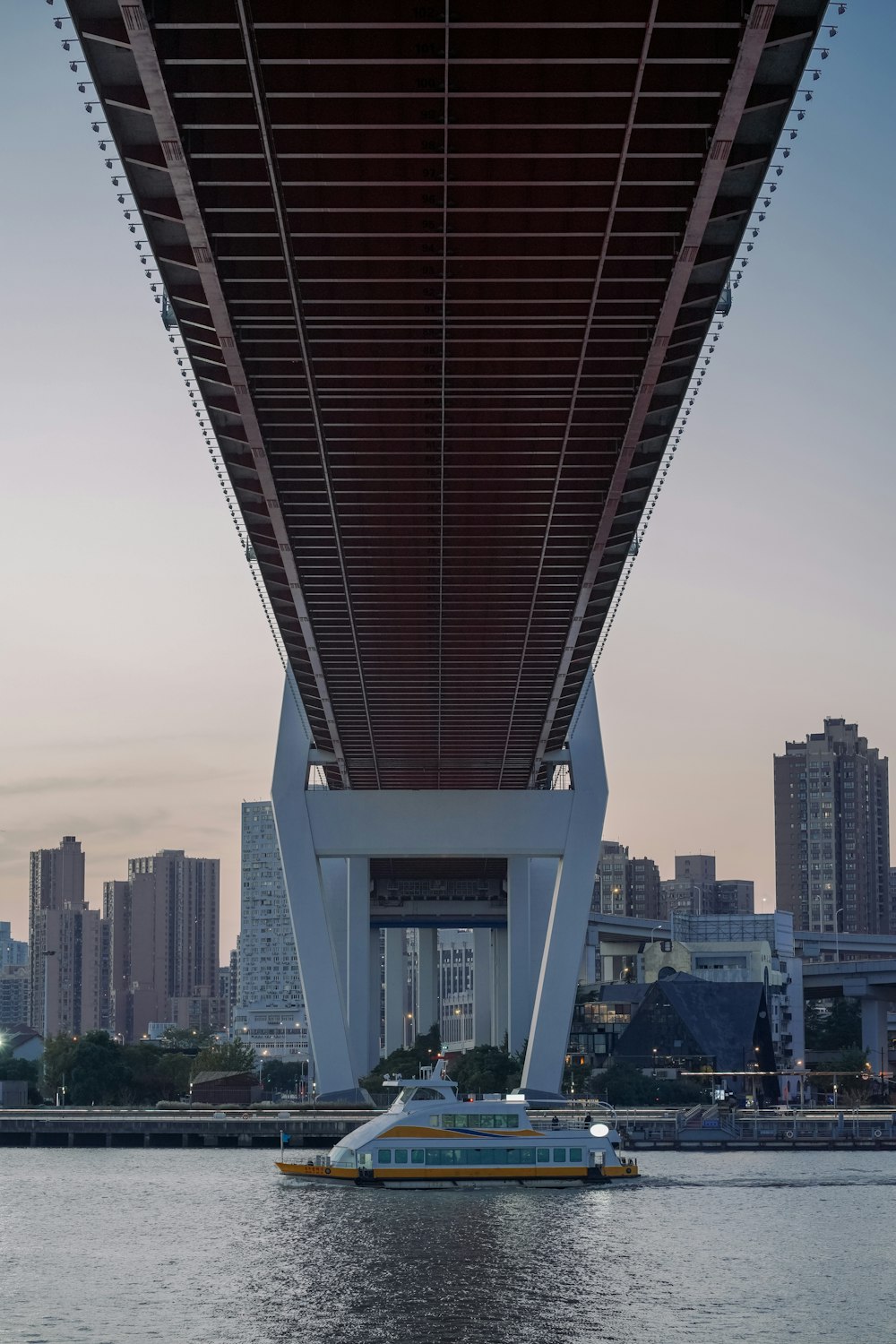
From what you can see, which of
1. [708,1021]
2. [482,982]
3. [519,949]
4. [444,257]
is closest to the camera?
[444,257]

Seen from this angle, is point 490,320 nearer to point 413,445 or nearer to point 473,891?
point 413,445

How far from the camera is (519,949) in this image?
80.1 meters

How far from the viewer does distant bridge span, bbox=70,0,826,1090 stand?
2483 cm

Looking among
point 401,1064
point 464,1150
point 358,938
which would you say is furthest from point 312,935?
point 464,1150

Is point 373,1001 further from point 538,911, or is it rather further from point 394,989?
point 394,989

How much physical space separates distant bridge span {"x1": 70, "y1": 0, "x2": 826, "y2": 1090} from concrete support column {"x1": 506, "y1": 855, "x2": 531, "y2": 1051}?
27.8 m

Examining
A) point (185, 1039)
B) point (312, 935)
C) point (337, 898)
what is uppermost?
point (337, 898)

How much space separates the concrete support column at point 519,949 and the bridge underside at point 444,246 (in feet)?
105

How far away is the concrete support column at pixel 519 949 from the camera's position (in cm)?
7950

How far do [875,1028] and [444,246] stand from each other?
296 feet

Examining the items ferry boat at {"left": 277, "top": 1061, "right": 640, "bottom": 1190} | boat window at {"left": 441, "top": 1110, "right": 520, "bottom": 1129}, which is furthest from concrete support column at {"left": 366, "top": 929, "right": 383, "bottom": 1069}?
boat window at {"left": 441, "top": 1110, "right": 520, "bottom": 1129}

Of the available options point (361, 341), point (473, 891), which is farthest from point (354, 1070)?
point (361, 341)

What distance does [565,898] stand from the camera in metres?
69.6

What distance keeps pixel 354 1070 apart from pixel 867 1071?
36.5m
